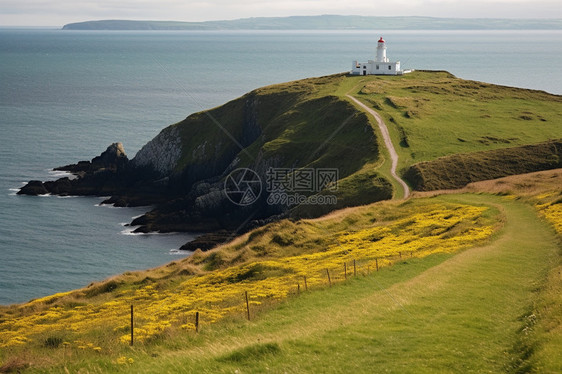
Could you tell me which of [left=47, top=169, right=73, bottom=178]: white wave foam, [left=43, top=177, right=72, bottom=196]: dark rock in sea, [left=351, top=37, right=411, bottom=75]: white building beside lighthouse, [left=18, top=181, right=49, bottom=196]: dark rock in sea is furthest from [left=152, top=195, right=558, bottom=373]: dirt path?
[left=351, top=37, right=411, bottom=75]: white building beside lighthouse

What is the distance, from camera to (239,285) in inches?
1635

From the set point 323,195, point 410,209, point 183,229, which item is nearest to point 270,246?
point 410,209

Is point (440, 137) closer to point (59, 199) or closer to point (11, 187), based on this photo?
point (59, 199)

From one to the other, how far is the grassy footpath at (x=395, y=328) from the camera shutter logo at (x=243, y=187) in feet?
203

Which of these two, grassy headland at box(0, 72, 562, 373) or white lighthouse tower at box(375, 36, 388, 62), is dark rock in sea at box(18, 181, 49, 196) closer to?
grassy headland at box(0, 72, 562, 373)

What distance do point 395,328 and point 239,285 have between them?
17.9 meters

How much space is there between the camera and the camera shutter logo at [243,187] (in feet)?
327

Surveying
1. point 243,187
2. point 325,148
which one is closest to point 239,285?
point 325,148

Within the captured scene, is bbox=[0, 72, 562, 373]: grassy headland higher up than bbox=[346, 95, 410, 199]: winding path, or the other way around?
bbox=[346, 95, 410, 199]: winding path

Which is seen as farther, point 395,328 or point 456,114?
point 456,114

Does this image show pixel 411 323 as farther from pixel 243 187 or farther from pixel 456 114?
pixel 456 114

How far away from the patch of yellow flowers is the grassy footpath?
115 inches

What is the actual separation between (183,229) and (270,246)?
144 ft

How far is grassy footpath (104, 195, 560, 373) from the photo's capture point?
68.6 ft
